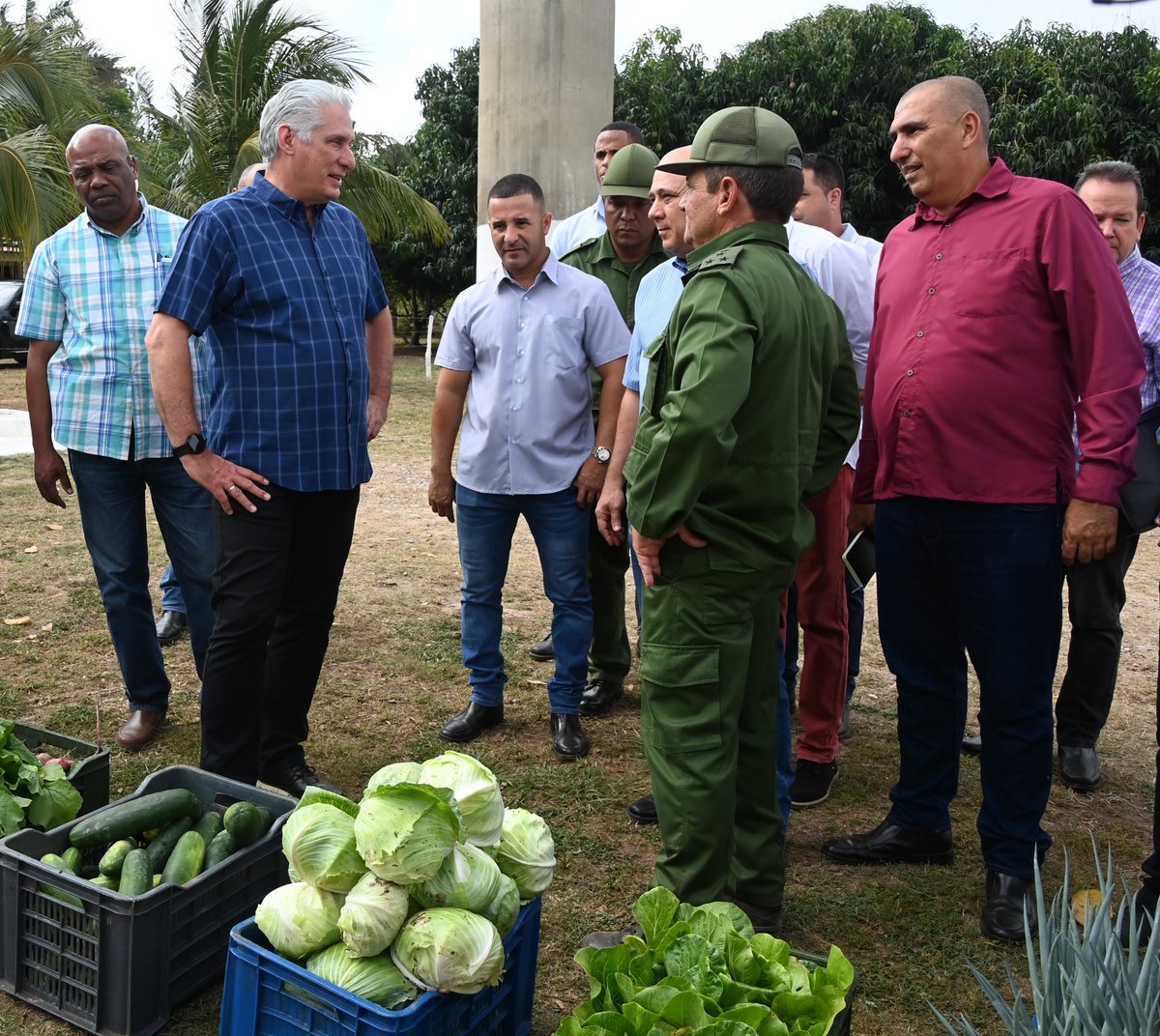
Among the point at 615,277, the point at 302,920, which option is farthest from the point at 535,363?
the point at 302,920

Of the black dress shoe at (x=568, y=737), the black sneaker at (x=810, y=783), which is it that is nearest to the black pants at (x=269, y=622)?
the black dress shoe at (x=568, y=737)

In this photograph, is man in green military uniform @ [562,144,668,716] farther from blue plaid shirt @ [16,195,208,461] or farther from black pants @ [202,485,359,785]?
blue plaid shirt @ [16,195,208,461]

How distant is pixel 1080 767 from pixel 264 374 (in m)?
3.49

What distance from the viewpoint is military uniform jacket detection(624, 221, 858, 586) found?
108 inches

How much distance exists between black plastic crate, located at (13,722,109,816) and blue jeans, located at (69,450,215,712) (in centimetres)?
91

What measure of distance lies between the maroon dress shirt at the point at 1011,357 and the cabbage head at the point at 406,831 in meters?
1.77

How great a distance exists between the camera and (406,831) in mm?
2330

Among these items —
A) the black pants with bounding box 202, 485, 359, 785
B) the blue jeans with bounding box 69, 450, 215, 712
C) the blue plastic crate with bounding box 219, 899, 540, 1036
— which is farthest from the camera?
the blue jeans with bounding box 69, 450, 215, 712

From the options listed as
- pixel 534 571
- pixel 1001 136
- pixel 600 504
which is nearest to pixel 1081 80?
pixel 1001 136

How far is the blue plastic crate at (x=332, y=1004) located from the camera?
2.27 m

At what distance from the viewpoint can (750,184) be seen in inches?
117

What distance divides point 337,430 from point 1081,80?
19.8 m

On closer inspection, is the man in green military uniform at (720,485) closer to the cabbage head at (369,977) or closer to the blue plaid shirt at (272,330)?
the cabbage head at (369,977)

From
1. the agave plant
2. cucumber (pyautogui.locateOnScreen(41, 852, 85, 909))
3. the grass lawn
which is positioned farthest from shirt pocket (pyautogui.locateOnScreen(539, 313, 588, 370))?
the agave plant
